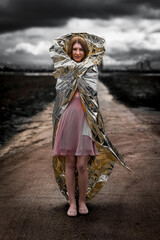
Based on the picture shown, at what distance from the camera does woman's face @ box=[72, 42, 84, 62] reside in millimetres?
3803

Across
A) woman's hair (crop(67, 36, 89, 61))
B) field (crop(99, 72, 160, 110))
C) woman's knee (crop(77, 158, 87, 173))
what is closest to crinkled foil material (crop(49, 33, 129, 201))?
woman's hair (crop(67, 36, 89, 61))

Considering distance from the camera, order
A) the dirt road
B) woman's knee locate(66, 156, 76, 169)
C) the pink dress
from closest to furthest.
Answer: the dirt road < the pink dress < woman's knee locate(66, 156, 76, 169)

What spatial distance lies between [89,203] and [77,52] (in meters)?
1.86

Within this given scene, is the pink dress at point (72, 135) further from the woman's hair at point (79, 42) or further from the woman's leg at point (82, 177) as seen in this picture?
the woman's hair at point (79, 42)

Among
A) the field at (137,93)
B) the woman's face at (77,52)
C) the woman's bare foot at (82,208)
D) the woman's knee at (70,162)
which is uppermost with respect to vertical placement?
the woman's face at (77,52)

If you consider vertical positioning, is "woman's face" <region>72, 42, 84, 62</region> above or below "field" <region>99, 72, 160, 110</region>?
above

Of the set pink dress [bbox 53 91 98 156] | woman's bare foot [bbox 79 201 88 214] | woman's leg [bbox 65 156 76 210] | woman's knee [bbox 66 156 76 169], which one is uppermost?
pink dress [bbox 53 91 98 156]

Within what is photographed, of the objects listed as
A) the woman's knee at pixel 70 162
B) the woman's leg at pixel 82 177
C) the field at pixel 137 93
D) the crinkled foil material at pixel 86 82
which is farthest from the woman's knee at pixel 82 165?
the field at pixel 137 93

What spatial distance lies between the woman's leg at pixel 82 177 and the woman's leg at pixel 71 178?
85 mm

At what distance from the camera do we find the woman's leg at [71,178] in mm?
3777

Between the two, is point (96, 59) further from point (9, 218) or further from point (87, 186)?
point (9, 218)

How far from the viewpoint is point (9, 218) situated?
12.4 ft

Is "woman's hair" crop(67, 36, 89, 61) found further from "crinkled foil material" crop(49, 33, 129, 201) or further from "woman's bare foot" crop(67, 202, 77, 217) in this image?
"woman's bare foot" crop(67, 202, 77, 217)

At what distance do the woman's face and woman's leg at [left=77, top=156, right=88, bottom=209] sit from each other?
3.69ft
